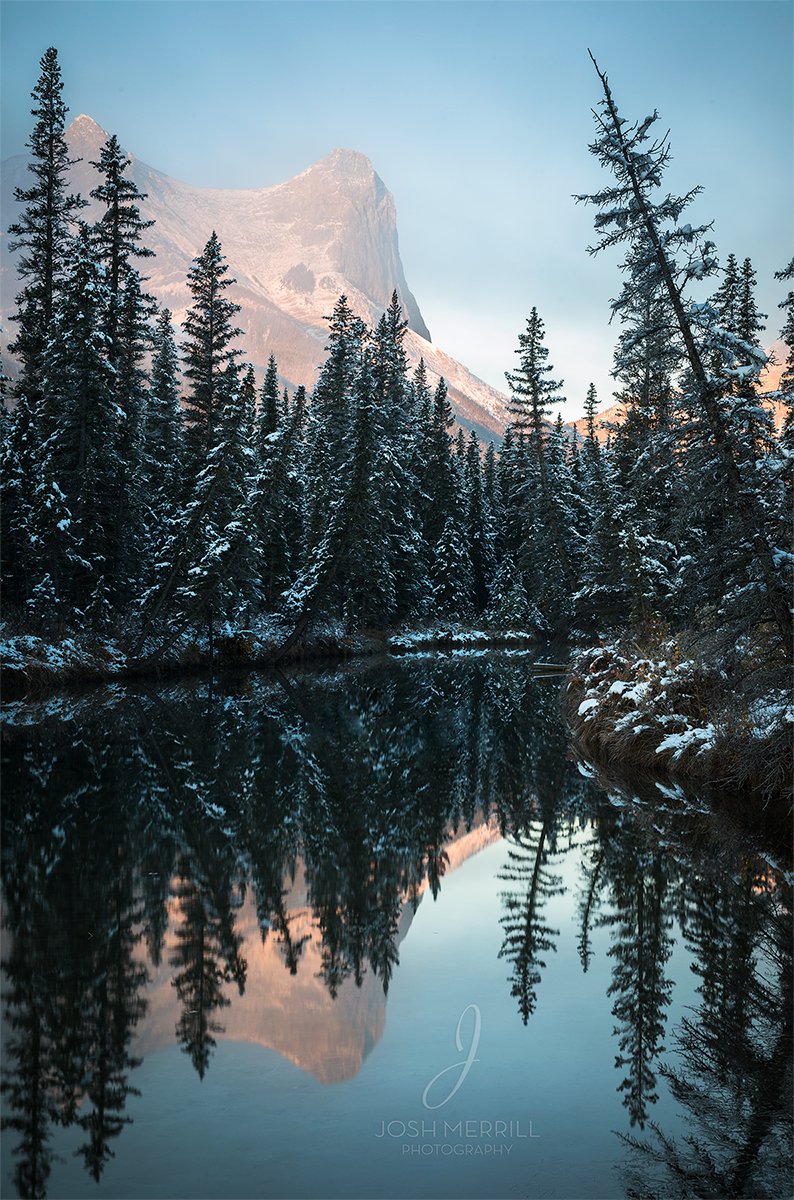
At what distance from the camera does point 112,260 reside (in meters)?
37.1

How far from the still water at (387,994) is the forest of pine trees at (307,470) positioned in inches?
198

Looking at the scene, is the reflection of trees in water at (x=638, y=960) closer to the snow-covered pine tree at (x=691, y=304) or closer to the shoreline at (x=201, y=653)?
the snow-covered pine tree at (x=691, y=304)

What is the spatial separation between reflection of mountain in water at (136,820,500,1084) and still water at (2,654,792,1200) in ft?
0.08

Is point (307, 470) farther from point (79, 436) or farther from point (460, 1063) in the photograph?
point (460, 1063)

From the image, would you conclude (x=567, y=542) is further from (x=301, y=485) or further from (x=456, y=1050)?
(x=456, y=1050)

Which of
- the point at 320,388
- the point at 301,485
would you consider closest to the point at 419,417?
the point at 320,388

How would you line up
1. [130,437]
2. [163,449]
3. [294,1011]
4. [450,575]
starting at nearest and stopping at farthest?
[294,1011], [130,437], [163,449], [450,575]

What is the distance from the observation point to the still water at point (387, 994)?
4910mm

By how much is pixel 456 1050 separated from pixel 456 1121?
985mm

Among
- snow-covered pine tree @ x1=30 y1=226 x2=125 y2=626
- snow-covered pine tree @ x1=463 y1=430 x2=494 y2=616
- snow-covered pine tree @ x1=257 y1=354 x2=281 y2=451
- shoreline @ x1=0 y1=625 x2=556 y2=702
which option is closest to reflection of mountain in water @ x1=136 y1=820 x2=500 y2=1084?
shoreline @ x1=0 y1=625 x2=556 y2=702

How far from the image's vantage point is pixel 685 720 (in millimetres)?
15945

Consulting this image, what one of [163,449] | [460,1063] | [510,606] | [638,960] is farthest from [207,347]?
[460,1063]

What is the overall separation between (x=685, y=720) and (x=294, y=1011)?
10.8 metres

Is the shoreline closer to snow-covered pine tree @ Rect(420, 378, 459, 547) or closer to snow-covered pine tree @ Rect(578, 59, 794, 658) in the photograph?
snow-covered pine tree @ Rect(420, 378, 459, 547)
